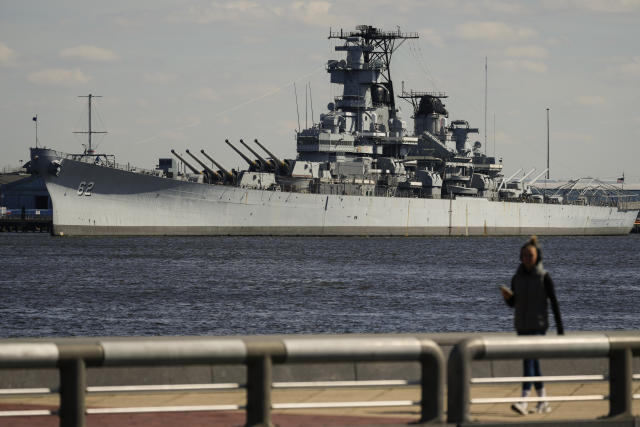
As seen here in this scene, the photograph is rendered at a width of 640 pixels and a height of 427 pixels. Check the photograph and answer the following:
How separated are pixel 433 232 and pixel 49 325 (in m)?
65.8

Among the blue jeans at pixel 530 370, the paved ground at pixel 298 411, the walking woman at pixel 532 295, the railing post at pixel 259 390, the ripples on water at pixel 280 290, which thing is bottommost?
the ripples on water at pixel 280 290

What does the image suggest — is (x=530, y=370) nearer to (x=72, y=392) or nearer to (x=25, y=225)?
(x=72, y=392)

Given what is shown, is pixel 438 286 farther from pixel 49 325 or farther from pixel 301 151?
pixel 301 151

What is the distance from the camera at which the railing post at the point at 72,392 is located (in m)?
5.89

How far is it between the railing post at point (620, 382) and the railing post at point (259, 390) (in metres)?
2.19

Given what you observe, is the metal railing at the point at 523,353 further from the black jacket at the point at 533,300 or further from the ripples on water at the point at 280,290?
the ripples on water at the point at 280,290

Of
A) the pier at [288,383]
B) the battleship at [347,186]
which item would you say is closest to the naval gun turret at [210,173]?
the battleship at [347,186]

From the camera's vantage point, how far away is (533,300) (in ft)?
28.8

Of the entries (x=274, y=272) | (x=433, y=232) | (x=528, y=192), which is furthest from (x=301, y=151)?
(x=274, y=272)

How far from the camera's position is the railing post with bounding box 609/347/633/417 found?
6770mm

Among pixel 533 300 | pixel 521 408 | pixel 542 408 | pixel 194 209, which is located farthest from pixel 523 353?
pixel 194 209

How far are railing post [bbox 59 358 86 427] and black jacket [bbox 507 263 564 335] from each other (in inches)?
160

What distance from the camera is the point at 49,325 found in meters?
25.5

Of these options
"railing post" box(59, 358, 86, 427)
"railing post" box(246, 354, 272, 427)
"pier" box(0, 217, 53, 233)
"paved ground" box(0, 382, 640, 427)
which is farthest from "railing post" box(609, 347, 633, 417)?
"pier" box(0, 217, 53, 233)
